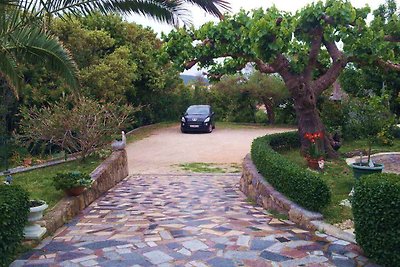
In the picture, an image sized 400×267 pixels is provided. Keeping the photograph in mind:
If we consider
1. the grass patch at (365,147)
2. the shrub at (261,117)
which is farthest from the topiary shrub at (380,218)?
the shrub at (261,117)

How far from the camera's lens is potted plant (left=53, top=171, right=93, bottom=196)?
22.8 ft

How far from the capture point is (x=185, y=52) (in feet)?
34.3

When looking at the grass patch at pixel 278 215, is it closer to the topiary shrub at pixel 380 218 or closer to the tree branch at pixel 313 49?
the topiary shrub at pixel 380 218

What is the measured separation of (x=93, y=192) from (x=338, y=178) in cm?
504

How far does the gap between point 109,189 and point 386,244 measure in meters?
6.94

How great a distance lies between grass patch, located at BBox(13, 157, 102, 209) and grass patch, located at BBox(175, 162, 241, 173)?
3.12 metres

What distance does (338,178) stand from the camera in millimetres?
8570

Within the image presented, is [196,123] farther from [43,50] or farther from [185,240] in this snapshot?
[185,240]

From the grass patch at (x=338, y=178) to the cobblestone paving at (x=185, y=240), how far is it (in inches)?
25.5

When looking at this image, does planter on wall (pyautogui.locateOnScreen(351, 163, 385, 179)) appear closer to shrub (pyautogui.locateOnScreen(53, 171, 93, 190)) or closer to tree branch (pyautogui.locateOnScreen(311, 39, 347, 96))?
tree branch (pyautogui.locateOnScreen(311, 39, 347, 96))

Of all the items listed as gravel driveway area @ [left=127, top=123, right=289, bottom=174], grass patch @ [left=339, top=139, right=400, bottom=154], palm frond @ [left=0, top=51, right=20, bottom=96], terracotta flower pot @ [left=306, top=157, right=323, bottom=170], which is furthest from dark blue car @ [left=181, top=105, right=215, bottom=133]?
palm frond @ [left=0, top=51, right=20, bottom=96]

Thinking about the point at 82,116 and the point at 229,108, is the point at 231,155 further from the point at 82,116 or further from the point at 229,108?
the point at 229,108

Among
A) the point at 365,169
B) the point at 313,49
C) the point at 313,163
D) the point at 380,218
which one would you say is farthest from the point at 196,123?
the point at 380,218

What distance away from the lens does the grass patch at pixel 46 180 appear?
7.15 metres
